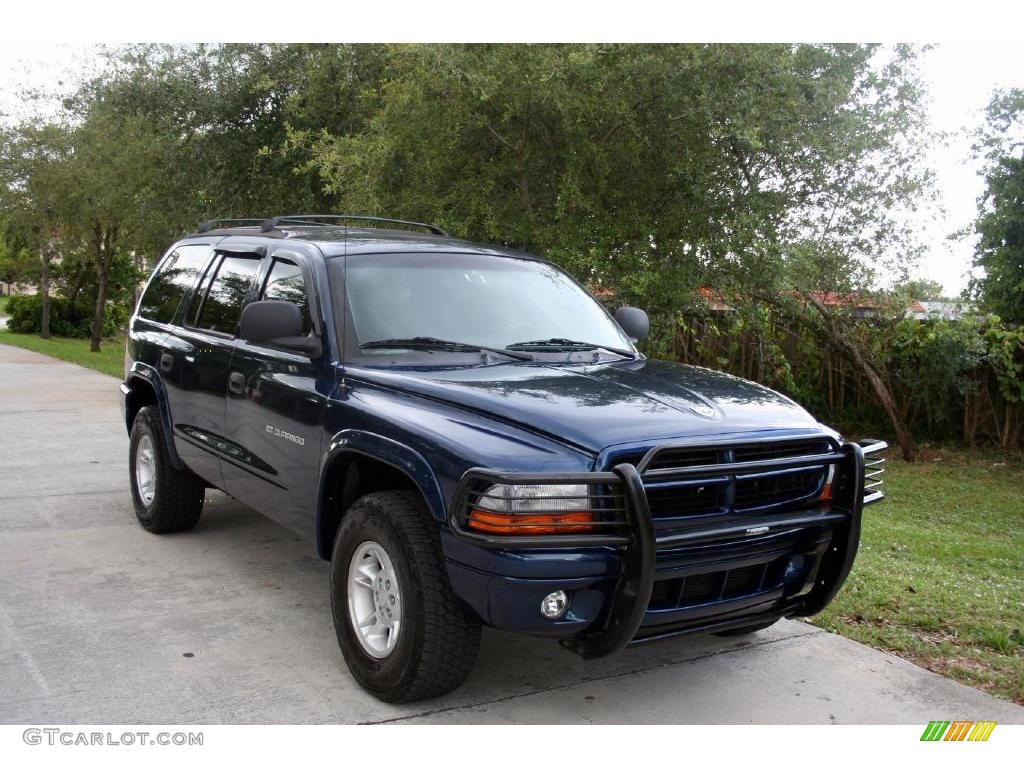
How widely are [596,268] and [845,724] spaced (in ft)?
19.9

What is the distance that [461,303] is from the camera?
5098mm

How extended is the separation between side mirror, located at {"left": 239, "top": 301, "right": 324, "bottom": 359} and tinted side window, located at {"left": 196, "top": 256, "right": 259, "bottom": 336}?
3.15 feet

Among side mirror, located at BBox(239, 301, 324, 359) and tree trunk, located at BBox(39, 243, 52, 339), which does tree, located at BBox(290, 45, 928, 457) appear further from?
tree trunk, located at BBox(39, 243, 52, 339)

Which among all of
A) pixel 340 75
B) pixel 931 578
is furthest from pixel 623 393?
pixel 340 75

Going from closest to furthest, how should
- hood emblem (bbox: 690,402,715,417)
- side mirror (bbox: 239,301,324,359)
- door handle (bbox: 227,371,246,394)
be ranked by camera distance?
hood emblem (bbox: 690,402,715,417), side mirror (bbox: 239,301,324,359), door handle (bbox: 227,371,246,394)

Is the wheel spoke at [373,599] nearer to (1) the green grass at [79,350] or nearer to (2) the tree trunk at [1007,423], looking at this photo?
(2) the tree trunk at [1007,423]

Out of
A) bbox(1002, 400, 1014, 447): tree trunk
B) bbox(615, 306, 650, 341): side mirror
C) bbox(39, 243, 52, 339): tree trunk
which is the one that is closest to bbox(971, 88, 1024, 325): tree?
bbox(1002, 400, 1014, 447): tree trunk

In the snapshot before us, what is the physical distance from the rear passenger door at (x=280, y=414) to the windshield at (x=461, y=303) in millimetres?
253

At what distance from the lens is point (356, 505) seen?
4.32 metres

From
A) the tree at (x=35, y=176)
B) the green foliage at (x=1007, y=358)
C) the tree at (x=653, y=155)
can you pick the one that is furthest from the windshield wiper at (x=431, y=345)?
the tree at (x=35, y=176)

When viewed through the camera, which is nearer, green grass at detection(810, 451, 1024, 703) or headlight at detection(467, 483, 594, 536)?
headlight at detection(467, 483, 594, 536)

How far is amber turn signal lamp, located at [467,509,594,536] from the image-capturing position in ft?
11.8

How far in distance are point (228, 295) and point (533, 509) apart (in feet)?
9.72

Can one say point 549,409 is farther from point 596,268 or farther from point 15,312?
point 15,312
